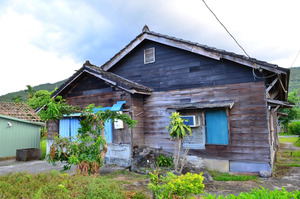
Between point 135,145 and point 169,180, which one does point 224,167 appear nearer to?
point 135,145

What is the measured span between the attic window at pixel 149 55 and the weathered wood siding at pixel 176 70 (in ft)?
0.62

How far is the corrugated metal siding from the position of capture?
1266 centimetres

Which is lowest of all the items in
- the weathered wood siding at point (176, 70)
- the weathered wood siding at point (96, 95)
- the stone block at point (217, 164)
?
the stone block at point (217, 164)

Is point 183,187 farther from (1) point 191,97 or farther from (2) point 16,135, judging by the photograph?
(2) point 16,135

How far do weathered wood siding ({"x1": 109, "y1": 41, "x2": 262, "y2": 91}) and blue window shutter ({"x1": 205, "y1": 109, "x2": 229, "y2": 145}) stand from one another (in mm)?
1415

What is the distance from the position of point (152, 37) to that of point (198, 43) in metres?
2.65

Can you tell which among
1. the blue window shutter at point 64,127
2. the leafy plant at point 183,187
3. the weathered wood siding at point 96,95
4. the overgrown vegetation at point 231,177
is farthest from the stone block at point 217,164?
the blue window shutter at point 64,127

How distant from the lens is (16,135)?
1340 cm

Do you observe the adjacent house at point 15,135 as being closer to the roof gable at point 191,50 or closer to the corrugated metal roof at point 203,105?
the roof gable at point 191,50

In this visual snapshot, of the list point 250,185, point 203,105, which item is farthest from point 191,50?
point 250,185

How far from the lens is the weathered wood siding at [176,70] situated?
360 inches

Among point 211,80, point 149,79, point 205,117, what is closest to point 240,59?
point 211,80

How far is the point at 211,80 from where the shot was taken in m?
9.52

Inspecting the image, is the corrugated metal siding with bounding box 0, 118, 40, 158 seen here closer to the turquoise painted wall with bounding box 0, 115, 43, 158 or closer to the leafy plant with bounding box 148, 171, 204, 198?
the turquoise painted wall with bounding box 0, 115, 43, 158
